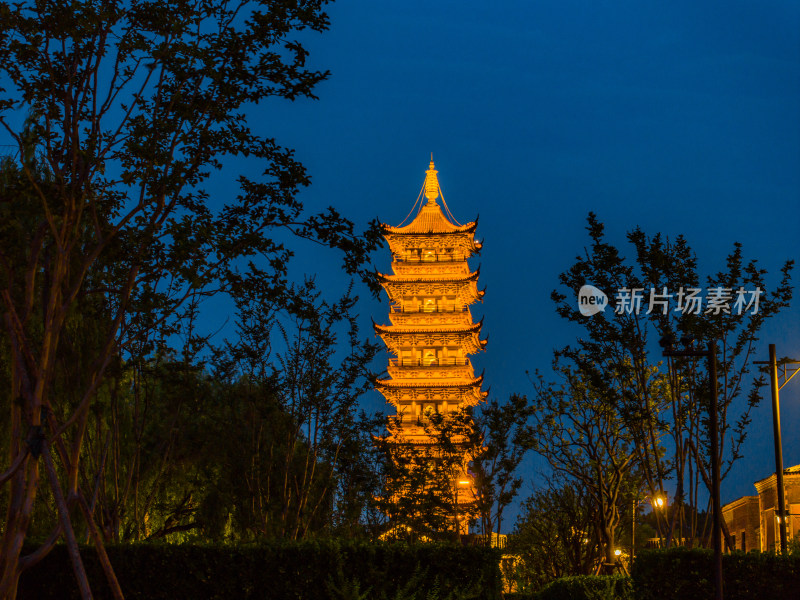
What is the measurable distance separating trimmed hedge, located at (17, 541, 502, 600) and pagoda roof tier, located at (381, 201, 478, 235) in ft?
113

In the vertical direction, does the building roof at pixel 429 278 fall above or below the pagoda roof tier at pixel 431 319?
above

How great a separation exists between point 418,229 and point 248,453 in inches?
1122

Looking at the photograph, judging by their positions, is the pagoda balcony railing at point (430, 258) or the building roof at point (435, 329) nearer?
the building roof at point (435, 329)

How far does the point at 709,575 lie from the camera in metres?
15.5

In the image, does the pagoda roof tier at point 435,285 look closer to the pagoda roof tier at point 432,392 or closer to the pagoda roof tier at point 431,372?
the pagoda roof tier at point 431,372

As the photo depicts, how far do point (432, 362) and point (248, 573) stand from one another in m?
35.0

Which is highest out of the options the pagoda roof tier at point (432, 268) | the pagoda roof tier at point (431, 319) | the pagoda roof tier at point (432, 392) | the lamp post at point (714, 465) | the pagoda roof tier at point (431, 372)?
the pagoda roof tier at point (432, 268)

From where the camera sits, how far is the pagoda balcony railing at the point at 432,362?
50.2 m

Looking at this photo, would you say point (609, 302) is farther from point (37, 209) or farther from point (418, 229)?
point (418, 229)

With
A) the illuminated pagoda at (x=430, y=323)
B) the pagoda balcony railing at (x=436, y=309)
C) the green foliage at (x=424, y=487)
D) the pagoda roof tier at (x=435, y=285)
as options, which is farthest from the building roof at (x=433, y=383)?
the green foliage at (x=424, y=487)

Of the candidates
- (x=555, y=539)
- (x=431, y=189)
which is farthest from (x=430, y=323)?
(x=555, y=539)

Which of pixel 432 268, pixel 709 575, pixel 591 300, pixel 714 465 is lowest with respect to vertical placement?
pixel 709 575

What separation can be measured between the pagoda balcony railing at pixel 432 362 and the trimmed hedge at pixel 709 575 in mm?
34165

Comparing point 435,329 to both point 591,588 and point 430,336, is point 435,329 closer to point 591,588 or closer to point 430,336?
point 430,336
